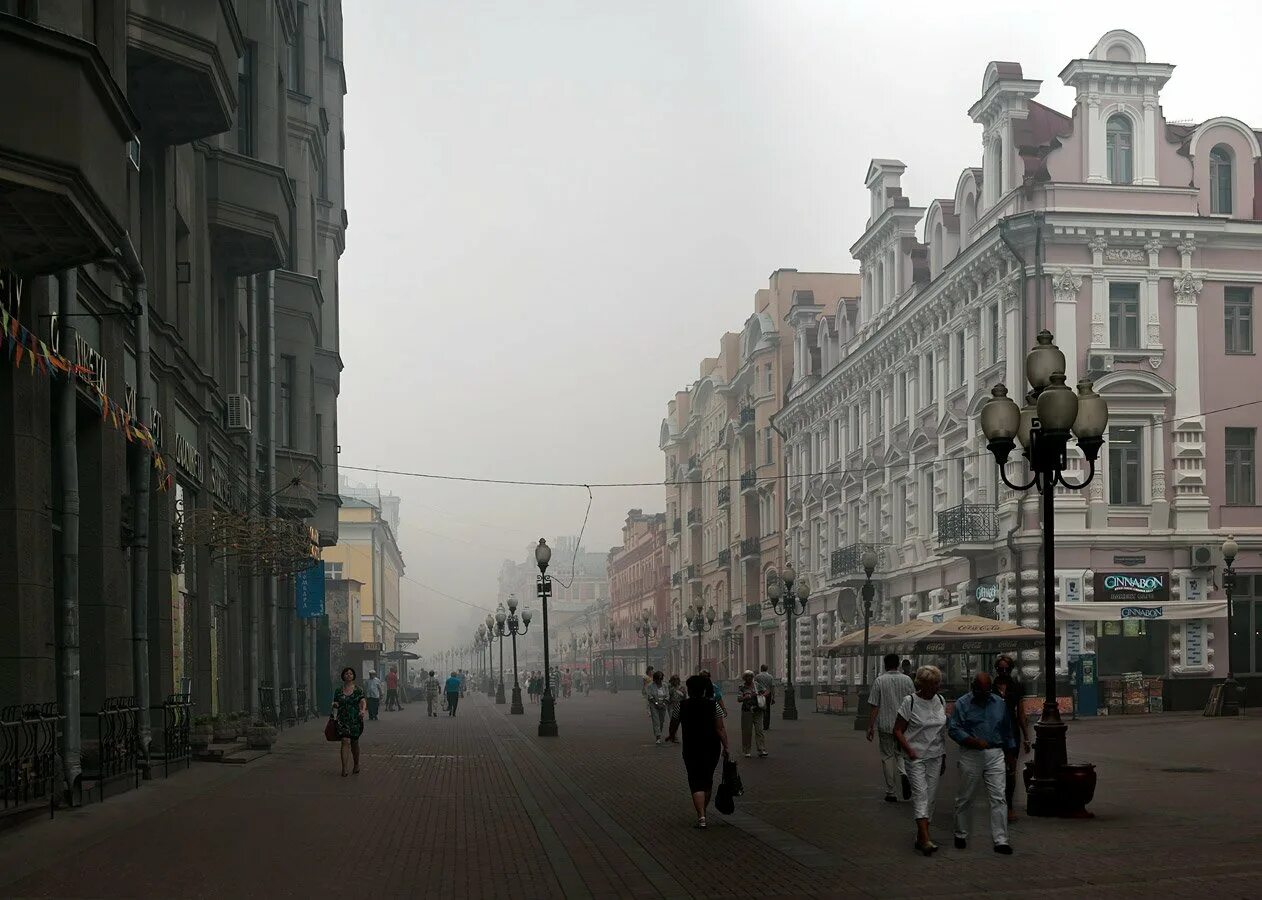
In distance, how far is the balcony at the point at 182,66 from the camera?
20031mm

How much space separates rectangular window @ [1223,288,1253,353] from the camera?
42781mm

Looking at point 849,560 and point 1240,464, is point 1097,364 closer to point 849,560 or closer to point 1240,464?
point 1240,464

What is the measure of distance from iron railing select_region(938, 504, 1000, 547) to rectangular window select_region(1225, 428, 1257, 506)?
6262mm

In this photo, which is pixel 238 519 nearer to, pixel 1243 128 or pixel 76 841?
pixel 76 841

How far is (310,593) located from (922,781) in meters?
34.0

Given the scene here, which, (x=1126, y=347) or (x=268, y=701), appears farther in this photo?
(x=1126, y=347)

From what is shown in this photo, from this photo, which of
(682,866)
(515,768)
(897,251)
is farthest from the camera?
(897,251)

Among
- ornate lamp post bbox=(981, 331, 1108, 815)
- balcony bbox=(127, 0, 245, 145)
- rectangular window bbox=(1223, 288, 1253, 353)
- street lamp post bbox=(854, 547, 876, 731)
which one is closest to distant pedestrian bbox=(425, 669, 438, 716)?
street lamp post bbox=(854, 547, 876, 731)

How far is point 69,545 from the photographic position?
16844mm

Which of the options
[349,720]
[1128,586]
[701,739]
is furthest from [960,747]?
[1128,586]

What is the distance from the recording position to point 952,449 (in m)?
46.5

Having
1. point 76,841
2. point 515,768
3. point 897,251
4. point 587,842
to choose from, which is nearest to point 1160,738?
point 515,768

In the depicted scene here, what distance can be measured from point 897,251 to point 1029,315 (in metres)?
12.2

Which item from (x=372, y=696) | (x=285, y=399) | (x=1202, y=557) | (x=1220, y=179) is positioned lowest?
(x=372, y=696)
